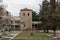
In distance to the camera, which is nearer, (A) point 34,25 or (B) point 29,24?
(B) point 29,24

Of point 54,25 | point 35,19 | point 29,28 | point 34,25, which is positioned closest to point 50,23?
point 54,25

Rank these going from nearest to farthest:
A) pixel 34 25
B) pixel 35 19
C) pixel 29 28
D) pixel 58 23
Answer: pixel 58 23, pixel 29 28, pixel 34 25, pixel 35 19

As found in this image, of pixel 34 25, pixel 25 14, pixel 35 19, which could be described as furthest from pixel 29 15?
pixel 35 19

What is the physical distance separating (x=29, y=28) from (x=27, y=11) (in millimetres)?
5384

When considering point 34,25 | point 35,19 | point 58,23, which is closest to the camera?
point 58,23

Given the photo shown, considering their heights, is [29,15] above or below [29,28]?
above

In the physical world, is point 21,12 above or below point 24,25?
above

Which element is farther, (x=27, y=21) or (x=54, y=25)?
(x=27, y=21)

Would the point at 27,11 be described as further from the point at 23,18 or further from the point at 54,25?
the point at 54,25

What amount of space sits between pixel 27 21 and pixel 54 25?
78.8 ft

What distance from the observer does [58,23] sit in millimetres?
31062

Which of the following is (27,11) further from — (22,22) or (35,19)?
(35,19)

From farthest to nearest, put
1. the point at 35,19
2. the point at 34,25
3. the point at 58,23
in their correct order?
the point at 35,19 < the point at 34,25 < the point at 58,23

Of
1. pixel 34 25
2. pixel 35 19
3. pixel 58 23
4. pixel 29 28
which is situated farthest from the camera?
pixel 35 19
